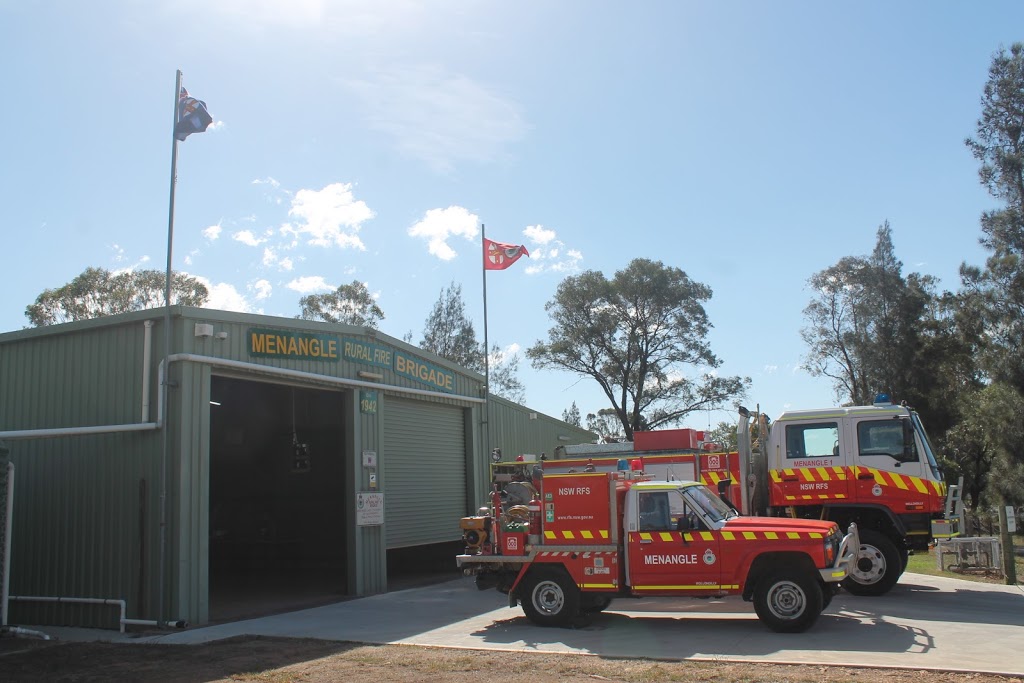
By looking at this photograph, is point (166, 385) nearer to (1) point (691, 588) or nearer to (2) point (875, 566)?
(1) point (691, 588)

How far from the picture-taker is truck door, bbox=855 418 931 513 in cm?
1310

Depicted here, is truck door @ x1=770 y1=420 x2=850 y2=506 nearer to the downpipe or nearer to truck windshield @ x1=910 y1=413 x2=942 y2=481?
truck windshield @ x1=910 y1=413 x2=942 y2=481

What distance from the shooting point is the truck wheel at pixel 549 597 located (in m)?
11.1

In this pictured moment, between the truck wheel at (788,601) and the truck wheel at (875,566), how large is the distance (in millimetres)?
3555

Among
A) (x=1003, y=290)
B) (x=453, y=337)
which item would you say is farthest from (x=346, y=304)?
(x=1003, y=290)

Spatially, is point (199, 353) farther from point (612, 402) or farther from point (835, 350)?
point (835, 350)

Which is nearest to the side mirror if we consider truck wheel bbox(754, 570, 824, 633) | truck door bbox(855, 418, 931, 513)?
truck door bbox(855, 418, 931, 513)

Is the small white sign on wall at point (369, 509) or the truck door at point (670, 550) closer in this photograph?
the truck door at point (670, 550)

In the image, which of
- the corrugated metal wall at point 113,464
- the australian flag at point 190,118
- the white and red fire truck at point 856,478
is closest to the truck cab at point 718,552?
the white and red fire truck at point 856,478

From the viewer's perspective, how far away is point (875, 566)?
13164 mm

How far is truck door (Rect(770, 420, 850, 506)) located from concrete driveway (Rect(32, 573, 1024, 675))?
1.66 m

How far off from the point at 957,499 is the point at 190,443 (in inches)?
471

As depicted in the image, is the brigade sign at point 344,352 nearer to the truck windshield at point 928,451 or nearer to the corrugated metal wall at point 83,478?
the corrugated metal wall at point 83,478

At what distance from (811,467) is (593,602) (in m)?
4.62
